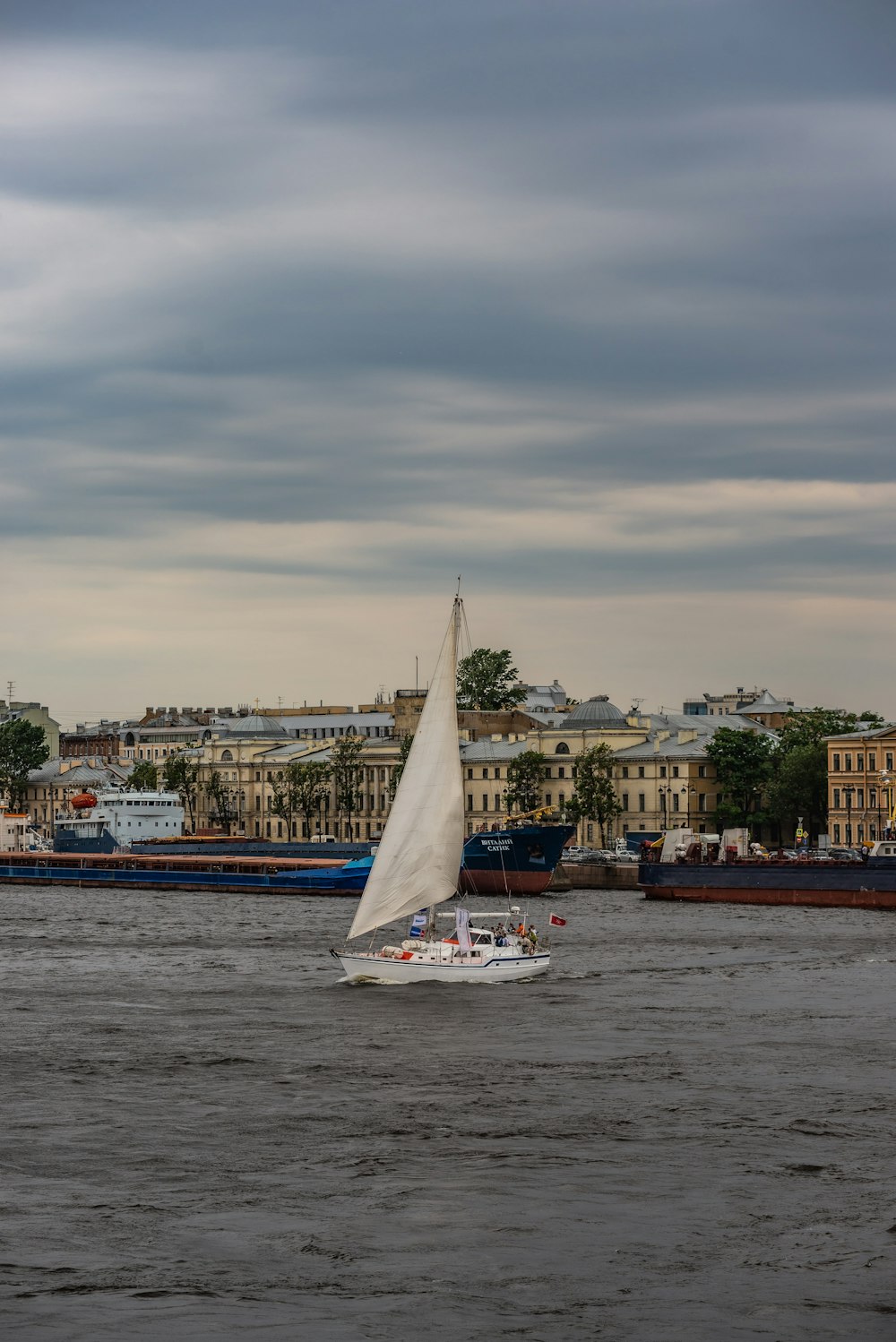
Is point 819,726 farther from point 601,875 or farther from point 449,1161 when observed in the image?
point 449,1161

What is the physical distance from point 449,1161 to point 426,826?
2414 cm

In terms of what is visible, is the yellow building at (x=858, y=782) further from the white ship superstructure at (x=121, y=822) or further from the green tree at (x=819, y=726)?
the white ship superstructure at (x=121, y=822)

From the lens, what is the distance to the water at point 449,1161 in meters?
22.2

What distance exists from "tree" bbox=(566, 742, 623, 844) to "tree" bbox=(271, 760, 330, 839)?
29417 millimetres

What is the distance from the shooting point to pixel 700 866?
105m

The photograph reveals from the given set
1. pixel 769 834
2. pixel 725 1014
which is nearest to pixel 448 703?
pixel 725 1014

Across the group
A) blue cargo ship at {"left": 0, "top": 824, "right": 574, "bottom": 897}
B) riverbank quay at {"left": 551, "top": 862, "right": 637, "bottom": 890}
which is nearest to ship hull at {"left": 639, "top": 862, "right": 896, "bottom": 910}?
blue cargo ship at {"left": 0, "top": 824, "right": 574, "bottom": 897}

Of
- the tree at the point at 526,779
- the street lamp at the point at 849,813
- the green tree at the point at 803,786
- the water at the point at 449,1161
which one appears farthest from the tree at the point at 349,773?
the water at the point at 449,1161

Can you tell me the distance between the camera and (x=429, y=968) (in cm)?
5191

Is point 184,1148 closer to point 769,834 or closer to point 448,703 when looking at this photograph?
point 448,703

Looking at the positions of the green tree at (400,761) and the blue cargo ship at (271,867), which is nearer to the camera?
the blue cargo ship at (271,867)

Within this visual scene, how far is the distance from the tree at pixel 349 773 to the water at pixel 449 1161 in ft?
442

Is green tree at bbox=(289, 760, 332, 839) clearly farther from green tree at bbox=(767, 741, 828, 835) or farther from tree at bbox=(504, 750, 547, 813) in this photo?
green tree at bbox=(767, 741, 828, 835)

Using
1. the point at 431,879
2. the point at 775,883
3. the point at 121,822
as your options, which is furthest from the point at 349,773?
the point at 431,879
